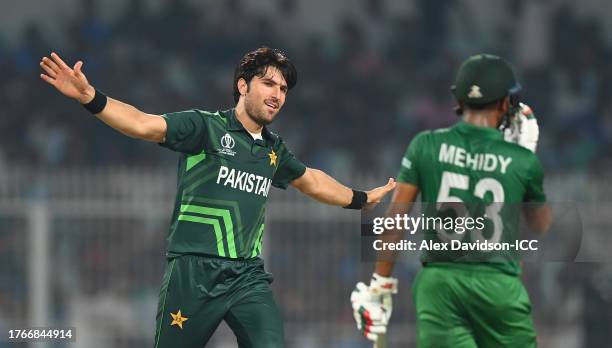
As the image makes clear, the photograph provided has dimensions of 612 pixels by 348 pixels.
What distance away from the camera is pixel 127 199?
39.0ft

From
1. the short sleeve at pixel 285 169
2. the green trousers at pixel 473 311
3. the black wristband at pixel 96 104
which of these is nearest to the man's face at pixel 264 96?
the short sleeve at pixel 285 169

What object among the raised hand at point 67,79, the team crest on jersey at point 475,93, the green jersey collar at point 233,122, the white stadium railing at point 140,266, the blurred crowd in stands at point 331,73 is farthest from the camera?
the blurred crowd in stands at point 331,73

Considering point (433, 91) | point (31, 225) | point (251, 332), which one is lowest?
point (251, 332)

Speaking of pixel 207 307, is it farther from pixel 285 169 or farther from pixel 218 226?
pixel 285 169

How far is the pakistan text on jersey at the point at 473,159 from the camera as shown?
232 inches

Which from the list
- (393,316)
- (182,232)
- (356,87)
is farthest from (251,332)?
(356,87)

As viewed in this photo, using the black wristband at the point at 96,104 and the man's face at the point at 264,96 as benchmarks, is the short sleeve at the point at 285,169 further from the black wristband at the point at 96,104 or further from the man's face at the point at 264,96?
the black wristband at the point at 96,104

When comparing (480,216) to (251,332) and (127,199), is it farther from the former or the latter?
(127,199)

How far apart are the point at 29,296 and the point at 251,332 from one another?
5656 mm

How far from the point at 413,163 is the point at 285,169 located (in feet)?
4.69

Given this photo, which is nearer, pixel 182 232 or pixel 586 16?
pixel 182 232

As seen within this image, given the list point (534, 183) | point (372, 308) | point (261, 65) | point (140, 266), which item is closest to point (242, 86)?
point (261, 65)

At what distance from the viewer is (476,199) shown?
5883 millimetres

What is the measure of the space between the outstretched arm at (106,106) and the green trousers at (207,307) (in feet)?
2.37
